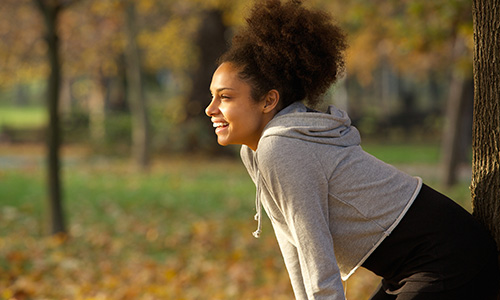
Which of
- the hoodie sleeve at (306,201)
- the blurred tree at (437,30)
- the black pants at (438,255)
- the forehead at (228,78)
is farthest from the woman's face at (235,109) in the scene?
the blurred tree at (437,30)

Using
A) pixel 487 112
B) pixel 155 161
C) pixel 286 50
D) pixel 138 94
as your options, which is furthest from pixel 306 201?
pixel 155 161

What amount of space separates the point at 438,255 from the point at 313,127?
0.59 m

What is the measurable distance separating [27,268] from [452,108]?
812 cm

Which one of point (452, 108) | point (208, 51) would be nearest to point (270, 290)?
point (452, 108)

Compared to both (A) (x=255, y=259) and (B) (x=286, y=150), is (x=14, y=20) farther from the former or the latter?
(B) (x=286, y=150)

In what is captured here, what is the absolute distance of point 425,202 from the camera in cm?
221

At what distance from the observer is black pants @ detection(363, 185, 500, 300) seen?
6.93ft

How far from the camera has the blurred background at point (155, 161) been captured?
6.32 meters

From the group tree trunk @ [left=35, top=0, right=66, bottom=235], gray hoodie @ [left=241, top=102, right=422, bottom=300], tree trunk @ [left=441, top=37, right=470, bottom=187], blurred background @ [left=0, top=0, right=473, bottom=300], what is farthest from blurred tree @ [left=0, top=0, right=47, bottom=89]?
gray hoodie @ [left=241, top=102, right=422, bottom=300]

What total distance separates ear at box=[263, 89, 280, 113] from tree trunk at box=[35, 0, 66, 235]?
5662 mm

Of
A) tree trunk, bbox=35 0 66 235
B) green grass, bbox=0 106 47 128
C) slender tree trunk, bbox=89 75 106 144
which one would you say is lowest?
green grass, bbox=0 106 47 128

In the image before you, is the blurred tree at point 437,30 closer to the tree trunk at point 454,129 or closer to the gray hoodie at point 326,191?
the tree trunk at point 454,129

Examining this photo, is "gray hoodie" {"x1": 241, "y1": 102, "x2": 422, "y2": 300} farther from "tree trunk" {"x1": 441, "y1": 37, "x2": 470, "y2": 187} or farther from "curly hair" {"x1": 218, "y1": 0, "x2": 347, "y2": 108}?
"tree trunk" {"x1": 441, "y1": 37, "x2": 470, "y2": 187}

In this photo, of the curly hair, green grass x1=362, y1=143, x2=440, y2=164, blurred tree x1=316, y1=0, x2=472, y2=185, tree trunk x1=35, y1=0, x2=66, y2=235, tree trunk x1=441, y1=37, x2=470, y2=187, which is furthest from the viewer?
green grass x1=362, y1=143, x2=440, y2=164
